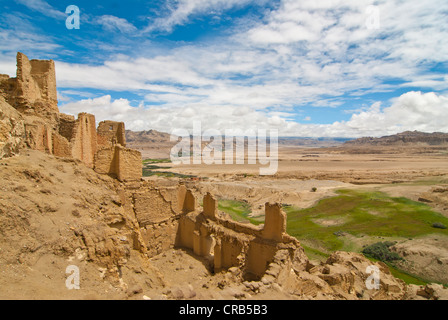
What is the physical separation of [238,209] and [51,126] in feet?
91.5

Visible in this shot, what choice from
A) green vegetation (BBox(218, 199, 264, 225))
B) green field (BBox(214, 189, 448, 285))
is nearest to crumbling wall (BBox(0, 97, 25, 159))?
green field (BBox(214, 189, 448, 285))

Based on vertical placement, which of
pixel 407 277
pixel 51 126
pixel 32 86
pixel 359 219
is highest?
pixel 32 86

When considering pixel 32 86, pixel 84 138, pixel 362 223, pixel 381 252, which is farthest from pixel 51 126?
pixel 362 223

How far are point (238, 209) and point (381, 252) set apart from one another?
20.2m

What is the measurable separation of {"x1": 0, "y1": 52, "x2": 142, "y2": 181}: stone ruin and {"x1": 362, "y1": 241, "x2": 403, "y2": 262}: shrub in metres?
19.3

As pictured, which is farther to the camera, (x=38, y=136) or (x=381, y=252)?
(x=381, y=252)

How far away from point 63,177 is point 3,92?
25.0 ft

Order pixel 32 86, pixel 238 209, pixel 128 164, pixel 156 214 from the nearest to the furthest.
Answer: pixel 32 86, pixel 128 164, pixel 156 214, pixel 238 209

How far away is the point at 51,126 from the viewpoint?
46.4 ft

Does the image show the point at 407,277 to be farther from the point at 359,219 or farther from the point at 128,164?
the point at 128,164

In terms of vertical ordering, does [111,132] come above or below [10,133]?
above

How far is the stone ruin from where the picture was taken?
12922mm

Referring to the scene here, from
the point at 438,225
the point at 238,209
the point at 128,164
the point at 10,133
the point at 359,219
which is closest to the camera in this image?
the point at 10,133

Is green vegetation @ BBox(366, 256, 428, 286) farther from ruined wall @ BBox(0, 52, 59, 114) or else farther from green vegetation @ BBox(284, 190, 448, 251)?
ruined wall @ BBox(0, 52, 59, 114)
